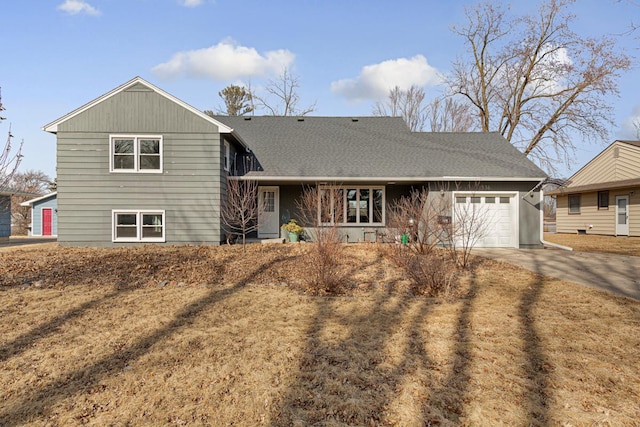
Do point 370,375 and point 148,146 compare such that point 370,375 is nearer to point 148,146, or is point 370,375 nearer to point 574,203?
point 148,146

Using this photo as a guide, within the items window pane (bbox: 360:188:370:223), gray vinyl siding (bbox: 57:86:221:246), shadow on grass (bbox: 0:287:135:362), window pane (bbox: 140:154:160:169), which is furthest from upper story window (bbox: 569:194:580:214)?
shadow on grass (bbox: 0:287:135:362)

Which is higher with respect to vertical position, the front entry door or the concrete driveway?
the front entry door

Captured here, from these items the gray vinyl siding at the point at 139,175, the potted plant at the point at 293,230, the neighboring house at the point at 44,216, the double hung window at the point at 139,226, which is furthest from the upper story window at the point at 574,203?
the neighboring house at the point at 44,216

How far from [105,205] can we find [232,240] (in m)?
4.20

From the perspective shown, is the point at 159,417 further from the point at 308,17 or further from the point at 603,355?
the point at 308,17

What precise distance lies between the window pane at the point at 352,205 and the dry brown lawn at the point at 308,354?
7.37 meters

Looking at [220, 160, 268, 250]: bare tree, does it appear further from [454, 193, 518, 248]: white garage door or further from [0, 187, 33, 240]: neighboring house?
[0, 187, 33, 240]: neighboring house

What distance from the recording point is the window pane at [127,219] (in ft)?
40.0

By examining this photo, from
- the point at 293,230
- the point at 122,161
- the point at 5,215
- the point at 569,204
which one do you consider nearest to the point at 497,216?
the point at 293,230

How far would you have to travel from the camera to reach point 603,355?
398 cm

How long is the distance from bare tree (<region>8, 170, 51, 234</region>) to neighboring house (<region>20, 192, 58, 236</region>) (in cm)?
76

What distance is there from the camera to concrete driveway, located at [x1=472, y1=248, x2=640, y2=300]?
7410 mm

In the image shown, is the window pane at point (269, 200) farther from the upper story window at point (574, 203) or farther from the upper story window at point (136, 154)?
the upper story window at point (574, 203)

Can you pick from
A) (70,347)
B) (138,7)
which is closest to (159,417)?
(70,347)
